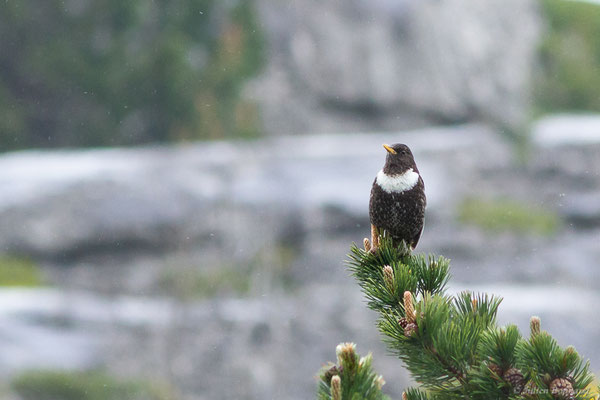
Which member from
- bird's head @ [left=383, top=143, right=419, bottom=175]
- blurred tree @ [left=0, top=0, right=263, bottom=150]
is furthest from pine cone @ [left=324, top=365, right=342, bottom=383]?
blurred tree @ [left=0, top=0, right=263, bottom=150]

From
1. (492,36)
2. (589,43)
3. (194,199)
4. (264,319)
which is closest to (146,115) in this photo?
(194,199)

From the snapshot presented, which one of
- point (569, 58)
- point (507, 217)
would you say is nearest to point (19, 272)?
point (507, 217)

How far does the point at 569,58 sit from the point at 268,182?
11514 mm

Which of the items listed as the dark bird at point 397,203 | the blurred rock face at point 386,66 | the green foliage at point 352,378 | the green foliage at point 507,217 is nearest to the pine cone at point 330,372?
the green foliage at point 352,378

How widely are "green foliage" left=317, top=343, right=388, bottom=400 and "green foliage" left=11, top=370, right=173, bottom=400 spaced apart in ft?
42.5

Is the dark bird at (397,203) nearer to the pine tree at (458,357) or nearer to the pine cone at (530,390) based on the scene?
the pine tree at (458,357)

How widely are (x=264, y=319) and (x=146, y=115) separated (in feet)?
23.3

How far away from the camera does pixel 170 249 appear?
1733cm

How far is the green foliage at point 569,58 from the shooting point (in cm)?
2303

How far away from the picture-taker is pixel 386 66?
21.9 meters

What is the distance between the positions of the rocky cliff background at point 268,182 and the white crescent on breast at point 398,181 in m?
11.7

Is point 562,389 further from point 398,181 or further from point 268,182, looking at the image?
point 268,182

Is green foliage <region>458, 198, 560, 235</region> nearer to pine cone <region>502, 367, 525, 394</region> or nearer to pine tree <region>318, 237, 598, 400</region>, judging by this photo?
pine tree <region>318, 237, 598, 400</region>

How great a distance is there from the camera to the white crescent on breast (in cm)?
387
